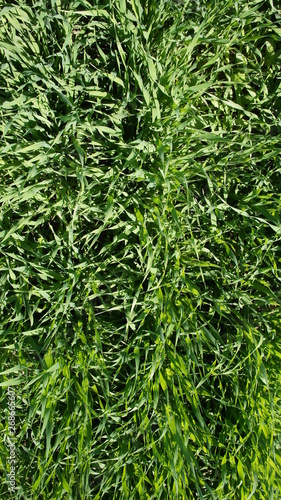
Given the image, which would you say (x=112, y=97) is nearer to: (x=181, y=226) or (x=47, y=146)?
(x=47, y=146)

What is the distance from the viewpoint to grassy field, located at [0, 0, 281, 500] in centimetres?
107

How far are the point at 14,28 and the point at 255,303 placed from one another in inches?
38.6

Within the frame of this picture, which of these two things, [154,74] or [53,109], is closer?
[154,74]

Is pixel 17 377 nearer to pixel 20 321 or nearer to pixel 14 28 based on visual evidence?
pixel 20 321

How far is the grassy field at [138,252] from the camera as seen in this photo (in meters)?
1.07

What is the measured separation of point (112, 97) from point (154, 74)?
135 millimetres

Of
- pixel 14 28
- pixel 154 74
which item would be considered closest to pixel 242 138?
pixel 154 74

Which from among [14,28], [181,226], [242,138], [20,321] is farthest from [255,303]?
[14,28]

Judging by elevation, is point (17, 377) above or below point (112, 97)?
below

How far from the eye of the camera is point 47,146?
1121 mm

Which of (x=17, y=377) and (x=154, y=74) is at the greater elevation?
(x=154, y=74)

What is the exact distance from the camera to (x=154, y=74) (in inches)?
42.7

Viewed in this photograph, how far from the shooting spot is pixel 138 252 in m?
1.08

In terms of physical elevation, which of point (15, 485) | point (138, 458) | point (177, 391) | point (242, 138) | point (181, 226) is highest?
point (242, 138)
